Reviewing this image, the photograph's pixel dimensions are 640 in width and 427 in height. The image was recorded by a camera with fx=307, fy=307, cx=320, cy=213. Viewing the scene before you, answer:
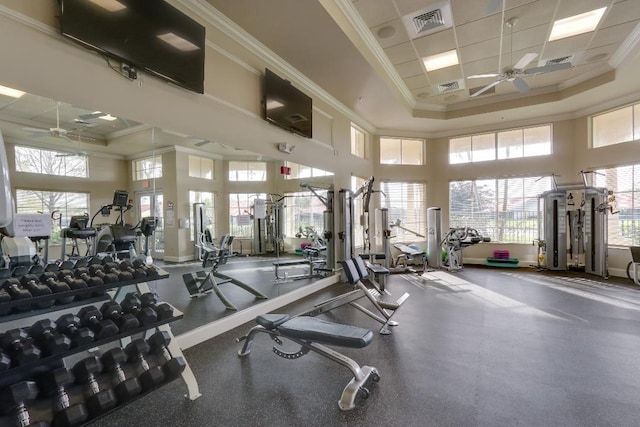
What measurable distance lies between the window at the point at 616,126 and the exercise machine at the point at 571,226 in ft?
2.44

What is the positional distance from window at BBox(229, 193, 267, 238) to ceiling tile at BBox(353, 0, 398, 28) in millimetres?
2623

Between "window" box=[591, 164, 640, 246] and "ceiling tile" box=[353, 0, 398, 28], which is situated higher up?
"ceiling tile" box=[353, 0, 398, 28]

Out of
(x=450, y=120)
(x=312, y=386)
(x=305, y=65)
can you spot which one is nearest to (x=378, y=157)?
(x=450, y=120)

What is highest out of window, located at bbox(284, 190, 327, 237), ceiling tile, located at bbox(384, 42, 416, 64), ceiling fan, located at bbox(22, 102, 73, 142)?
ceiling tile, located at bbox(384, 42, 416, 64)

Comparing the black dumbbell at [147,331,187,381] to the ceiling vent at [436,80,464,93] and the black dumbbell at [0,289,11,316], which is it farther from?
the ceiling vent at [436,80,464,93]

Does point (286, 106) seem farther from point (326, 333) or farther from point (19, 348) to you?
point (19, 348)

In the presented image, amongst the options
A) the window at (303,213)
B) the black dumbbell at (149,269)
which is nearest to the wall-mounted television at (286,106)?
the window at (303,213)

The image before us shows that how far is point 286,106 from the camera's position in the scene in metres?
4.18

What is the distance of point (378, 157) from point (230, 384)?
21.0 feet

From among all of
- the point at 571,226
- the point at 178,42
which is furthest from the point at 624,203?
the point at 178,42

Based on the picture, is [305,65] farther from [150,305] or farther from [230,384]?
[230,384]

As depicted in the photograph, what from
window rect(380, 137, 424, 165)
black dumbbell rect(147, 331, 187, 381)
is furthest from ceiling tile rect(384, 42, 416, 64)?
black dumbbell rect(147, 331, 187, 381)

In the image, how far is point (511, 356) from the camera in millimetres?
2619

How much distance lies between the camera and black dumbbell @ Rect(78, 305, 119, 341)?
63.7 inches
